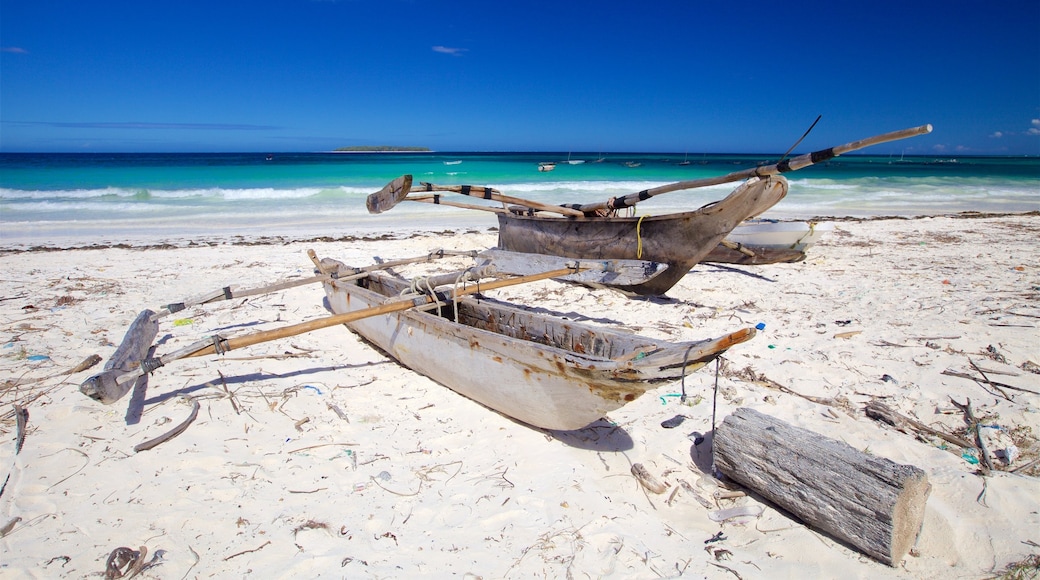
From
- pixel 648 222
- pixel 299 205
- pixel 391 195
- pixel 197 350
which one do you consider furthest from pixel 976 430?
pixel 299 205

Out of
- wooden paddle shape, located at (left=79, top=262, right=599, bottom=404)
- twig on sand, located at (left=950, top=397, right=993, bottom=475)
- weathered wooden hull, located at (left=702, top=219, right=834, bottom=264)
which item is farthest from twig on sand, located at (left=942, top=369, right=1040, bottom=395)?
wooden paddle shape, located at (left=79, top=262, right=599, bottom=404)

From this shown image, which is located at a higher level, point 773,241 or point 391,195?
point 391,195

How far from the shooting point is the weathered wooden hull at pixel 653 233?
466cm

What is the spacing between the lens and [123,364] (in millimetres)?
3416

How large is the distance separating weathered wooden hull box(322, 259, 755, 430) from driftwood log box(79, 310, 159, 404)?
1629mm

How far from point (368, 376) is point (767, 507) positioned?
2.96m

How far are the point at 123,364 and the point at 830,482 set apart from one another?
417 centimetres

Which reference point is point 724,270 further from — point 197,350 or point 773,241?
point 197,350

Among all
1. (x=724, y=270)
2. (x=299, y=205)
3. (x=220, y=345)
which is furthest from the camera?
(x=299, y=205)

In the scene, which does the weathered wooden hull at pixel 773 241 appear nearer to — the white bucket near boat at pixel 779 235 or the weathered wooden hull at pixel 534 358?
the white bucket near boat at pixel 779 235

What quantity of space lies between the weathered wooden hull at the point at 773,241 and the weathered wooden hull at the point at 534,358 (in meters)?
4.56

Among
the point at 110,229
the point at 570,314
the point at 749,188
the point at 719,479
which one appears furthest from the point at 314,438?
the point at 110,229

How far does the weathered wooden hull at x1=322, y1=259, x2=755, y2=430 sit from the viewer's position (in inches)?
98.1

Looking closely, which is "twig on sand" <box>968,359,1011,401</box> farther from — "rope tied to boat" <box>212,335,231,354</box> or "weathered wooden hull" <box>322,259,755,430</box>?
"rope tied to boat" <box>212,335,231,354</box>
